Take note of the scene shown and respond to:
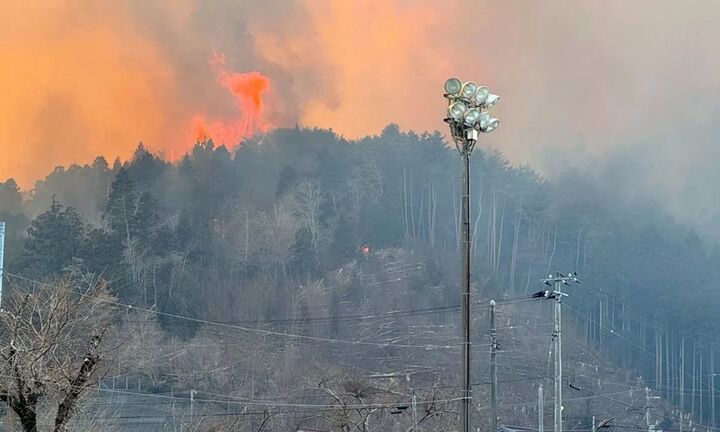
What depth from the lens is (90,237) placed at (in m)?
86.9

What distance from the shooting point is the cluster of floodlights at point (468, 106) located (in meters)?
11.9

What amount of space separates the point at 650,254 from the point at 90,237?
85.0 metres

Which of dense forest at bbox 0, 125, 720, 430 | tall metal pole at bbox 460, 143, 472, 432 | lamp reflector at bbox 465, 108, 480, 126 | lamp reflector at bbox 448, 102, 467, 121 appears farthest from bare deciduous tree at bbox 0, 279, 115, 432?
dense forest at bbox 0, 125, 720, 430

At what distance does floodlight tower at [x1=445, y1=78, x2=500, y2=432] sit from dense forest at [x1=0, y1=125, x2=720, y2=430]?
6338 cm

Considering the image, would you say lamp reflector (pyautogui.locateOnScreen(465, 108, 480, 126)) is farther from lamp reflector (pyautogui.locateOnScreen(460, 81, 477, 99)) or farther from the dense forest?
Result: the dense forest

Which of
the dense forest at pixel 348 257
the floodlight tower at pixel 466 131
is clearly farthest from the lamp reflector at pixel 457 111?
the dense forest at pixel 348 257

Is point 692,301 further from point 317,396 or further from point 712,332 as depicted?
point 317,396

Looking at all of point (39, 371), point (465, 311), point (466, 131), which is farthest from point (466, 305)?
point (39, 371)

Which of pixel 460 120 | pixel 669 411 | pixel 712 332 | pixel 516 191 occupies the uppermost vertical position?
pixel 516 191

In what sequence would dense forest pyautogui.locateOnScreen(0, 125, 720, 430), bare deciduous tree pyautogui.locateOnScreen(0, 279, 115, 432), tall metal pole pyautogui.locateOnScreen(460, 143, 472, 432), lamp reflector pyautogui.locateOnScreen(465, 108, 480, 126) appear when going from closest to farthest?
tall metal pole pyautogui.locateOnScreen(460, 143, 472, 432)
lamp reflector pyautogui.locateOnScreen(465, 108, 480, 126)
bare deciduous tree pyautogui.locateOnScreen(0, 279, 115, 432)
dense forest pyautogui.locateOnScreen(0, 125, 720, 430)

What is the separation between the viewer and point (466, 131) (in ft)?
39.2

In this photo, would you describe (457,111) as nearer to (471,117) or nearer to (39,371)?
(471,117)

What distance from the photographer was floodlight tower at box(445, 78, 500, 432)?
11609 mm

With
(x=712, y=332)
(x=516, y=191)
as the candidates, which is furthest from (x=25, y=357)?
(x=516, y=191)
